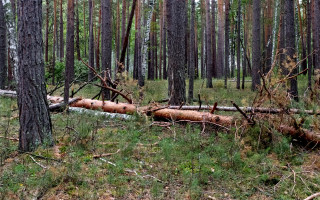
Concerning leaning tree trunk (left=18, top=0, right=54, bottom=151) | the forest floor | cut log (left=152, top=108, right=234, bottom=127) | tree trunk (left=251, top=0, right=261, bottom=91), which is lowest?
the forest floor

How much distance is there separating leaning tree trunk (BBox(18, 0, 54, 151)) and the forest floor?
0.30 metres

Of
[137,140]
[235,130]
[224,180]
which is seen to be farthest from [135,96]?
[224,180]

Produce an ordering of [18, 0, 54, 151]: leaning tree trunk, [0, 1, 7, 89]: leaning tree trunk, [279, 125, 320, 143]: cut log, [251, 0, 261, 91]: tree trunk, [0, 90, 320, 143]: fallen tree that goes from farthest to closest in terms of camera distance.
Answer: [251, 0, 261, 91]: tree trunk < [0, 1, 7, 89]: leaning tree trunk < [0, 90, 320, 143]: fallen tree < [279, 125, 320, 143]: cut log < [18, 0, 54, 151]: leaning tree trunk

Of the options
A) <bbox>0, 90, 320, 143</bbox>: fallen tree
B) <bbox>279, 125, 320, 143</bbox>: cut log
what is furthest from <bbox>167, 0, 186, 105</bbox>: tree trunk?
<bbox>279, 125, 320, 143</bbox>: cut log

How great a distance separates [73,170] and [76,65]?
56.4 ft

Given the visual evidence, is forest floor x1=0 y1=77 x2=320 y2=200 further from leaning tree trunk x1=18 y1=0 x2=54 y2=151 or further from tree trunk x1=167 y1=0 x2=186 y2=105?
tree trunk x1=167 y1=0 x2=186 y2=105

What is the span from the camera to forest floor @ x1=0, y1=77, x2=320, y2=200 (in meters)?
3.69

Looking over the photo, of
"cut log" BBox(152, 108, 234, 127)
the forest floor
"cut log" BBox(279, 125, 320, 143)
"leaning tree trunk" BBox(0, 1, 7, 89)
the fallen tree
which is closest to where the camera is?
the forest floor

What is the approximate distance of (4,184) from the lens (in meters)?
3.60

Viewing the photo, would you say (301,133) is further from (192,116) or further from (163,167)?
(163,167)

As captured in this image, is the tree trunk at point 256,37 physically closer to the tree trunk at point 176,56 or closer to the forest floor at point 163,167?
the tree trunk at point 176,56

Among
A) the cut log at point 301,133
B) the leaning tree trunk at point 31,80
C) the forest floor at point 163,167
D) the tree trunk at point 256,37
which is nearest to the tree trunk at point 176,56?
the forest floor at point 163,167

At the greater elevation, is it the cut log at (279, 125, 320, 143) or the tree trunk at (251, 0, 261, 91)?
the tree trunk at (251, 0, 261, 91)

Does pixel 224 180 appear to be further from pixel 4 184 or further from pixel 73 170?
pixel 4 184
